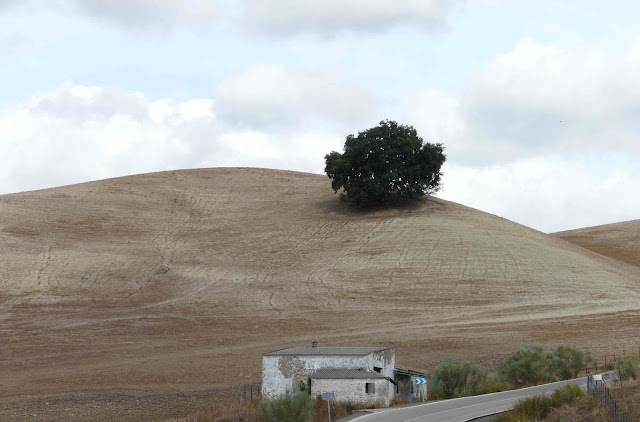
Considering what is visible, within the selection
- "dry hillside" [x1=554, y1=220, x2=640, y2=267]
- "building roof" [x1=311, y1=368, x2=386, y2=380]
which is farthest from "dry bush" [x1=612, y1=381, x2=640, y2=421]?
"dry hillside" [x1=554, y1=220, x2=640, y2=267]

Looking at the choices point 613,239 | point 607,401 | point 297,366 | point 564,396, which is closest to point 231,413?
point 297,366

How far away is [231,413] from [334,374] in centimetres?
438

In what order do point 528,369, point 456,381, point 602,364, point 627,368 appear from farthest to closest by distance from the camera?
point 602,364
point 528,369
point 456,381
point 627,368

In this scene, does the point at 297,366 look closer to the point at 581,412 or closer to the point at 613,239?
the point at 581,412

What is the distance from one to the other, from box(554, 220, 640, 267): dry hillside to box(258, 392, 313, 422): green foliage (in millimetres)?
53828

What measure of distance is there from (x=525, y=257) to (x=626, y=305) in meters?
10.3

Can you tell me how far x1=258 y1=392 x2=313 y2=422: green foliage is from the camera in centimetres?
2712

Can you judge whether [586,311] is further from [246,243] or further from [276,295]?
[246,243]

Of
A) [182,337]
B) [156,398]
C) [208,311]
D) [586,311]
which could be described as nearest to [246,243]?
[208,311]

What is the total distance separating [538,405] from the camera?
76.6 feet

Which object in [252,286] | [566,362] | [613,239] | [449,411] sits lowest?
[449,411]

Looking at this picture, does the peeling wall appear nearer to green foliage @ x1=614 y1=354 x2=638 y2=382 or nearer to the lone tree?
green foliage @ x1=614 y1=354 x2=638 y2=382

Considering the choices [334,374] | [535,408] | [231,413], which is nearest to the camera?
[535,408]

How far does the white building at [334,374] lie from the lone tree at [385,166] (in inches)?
1598
